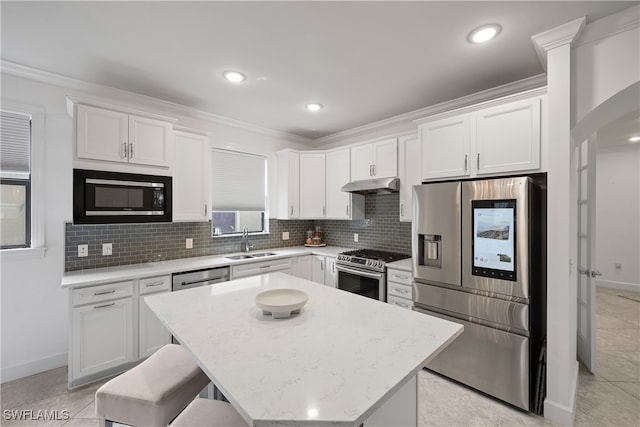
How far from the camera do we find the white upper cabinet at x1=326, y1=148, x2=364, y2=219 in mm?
3908

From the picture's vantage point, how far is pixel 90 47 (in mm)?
2123

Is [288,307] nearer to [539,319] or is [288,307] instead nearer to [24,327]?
[539,319]

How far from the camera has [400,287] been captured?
296 centimetres

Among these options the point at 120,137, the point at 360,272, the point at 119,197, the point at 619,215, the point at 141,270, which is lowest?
the point at 360,272

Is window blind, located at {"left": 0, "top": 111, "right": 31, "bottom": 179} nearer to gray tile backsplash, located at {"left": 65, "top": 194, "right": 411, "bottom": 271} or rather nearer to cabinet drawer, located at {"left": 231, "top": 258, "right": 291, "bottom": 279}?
gray tile backsplash, located at {"left": 65, "top": 194, "right": 411, "bottom": 271}

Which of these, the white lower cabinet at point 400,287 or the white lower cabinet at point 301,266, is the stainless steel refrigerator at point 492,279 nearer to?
the white lower cabinet at point 400,287

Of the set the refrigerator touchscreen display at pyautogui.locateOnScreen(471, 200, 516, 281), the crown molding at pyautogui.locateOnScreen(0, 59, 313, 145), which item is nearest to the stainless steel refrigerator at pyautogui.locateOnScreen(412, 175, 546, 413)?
the refrigerator touchscreen display at pyautogui.locateOnScreen(471, 200, 516, 281)

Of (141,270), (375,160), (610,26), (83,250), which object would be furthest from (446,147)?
(83,250)

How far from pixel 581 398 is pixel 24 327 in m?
4.79

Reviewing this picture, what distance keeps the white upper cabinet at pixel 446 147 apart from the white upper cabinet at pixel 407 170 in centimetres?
40

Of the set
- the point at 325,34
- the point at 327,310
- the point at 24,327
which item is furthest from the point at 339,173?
the point at 24,327

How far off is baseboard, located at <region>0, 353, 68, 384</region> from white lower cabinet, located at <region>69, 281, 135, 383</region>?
0.59 meters

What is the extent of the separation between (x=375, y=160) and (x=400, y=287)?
5.21ft

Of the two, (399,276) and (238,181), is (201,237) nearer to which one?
(238,181)
